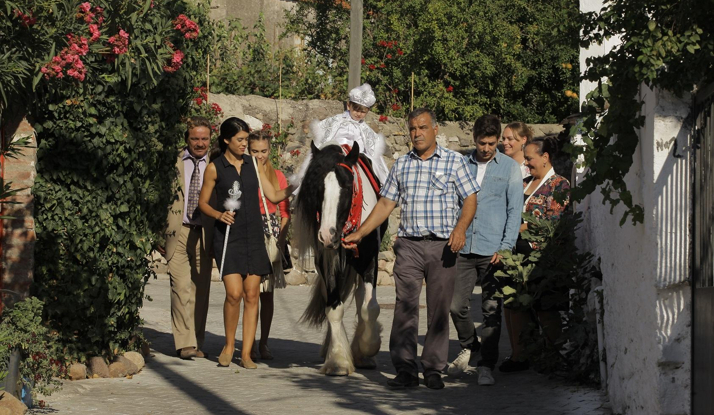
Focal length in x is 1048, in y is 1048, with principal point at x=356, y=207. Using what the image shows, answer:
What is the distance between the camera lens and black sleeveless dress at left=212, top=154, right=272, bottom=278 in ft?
28.6

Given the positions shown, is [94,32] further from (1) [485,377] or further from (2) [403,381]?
(1) [485,377]

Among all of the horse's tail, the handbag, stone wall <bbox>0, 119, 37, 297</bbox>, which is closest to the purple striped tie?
the handbag

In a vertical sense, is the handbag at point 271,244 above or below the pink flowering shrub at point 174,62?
below

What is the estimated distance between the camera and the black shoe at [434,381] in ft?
25.6

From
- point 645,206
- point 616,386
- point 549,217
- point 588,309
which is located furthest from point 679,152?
point 549,217

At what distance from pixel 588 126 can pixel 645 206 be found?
19.9 inches

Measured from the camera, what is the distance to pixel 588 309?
7.91 m

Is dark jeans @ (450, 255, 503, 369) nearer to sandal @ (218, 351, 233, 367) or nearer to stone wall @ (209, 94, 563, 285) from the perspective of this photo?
sandal @ (218, 351, 233, 367)

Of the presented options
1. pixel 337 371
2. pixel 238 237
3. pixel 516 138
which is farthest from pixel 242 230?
pixel 516 138

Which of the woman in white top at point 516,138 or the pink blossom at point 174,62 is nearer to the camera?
the pink blossom at point 174,62

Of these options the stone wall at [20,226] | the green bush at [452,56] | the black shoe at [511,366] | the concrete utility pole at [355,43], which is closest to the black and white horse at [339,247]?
the black shoe at [511,366]

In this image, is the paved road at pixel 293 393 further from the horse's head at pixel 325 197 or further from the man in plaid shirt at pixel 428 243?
the horse's head at pixel 325 197

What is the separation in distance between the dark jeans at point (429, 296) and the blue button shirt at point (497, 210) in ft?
1.71

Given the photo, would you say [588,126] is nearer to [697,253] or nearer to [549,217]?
[697,253]
